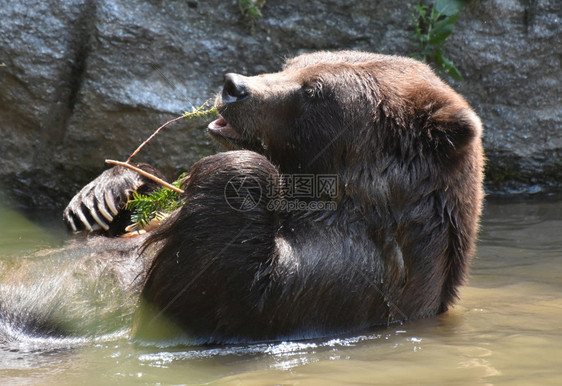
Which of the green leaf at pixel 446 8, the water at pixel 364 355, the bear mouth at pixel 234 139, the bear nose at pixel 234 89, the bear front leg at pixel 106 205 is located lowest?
the water at pixel 364 355

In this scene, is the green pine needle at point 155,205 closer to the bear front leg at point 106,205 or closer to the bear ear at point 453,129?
the bear front leg at point 106,205

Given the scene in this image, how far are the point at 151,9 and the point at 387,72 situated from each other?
3.96 meters

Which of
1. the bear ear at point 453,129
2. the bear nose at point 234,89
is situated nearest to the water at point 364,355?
the bear ear at point 453,129

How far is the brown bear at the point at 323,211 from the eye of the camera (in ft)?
14.7

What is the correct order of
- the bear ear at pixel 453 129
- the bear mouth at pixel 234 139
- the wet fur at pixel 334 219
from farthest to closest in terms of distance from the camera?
1. the bear mouth at pixel 234 139
2. the bear ear at pixel 453 129
3. the wet fur at pixel 334 219

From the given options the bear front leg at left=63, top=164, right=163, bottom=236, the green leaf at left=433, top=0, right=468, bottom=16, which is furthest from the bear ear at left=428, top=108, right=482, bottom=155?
the green leaf at left=433, top=0, right=468, bottom=16

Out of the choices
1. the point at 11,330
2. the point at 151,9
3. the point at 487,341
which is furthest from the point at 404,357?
the point at 151,9

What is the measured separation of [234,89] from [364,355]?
187cm

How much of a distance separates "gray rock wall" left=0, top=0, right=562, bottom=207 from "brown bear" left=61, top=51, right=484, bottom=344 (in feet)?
10.5

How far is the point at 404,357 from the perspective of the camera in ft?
13.4

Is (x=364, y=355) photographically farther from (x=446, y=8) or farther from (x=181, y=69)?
(x=446, y=8)

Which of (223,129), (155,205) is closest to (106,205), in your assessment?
(155,205)

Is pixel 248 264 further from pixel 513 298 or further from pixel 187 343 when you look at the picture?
pixel 513 298

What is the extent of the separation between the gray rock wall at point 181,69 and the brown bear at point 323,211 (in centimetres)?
320
